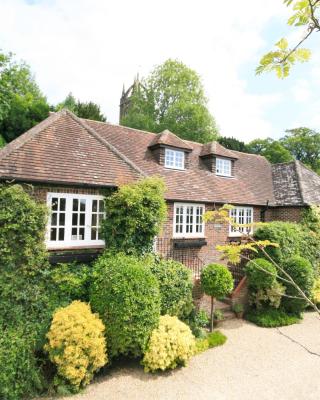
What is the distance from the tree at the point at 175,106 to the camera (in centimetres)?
3431

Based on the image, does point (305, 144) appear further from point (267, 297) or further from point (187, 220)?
point (267, 297)

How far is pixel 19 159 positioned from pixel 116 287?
5.08m

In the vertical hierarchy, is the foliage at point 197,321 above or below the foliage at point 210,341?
above

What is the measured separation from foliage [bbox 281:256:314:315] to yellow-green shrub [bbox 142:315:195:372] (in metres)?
6.17

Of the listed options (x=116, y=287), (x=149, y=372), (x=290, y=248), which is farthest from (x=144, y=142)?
(x=149, y=372)

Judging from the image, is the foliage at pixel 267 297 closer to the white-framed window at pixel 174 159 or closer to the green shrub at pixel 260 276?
the green shrub at pixel 260 276

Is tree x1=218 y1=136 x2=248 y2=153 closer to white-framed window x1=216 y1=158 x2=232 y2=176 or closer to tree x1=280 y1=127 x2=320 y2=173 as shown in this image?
white-framed window x1=216 y1=158 x2=232 y2=176

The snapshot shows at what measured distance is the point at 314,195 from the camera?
18.8 metres

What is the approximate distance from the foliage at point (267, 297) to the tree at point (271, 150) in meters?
31.2

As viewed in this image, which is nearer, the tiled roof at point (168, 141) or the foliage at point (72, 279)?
the foliage at point (72, 279)

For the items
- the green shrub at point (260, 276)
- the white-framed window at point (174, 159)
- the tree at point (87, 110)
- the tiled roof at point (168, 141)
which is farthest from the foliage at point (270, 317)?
the tree at point (87, 110)

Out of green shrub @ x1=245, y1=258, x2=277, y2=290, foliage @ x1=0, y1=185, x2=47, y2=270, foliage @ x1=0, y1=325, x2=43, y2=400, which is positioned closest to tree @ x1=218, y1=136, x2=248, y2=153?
green shrub @ x1=245, y1=258, x2=277, y2=290

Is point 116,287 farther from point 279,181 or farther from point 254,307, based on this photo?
point 279,181

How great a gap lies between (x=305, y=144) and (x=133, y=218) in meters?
45.9
